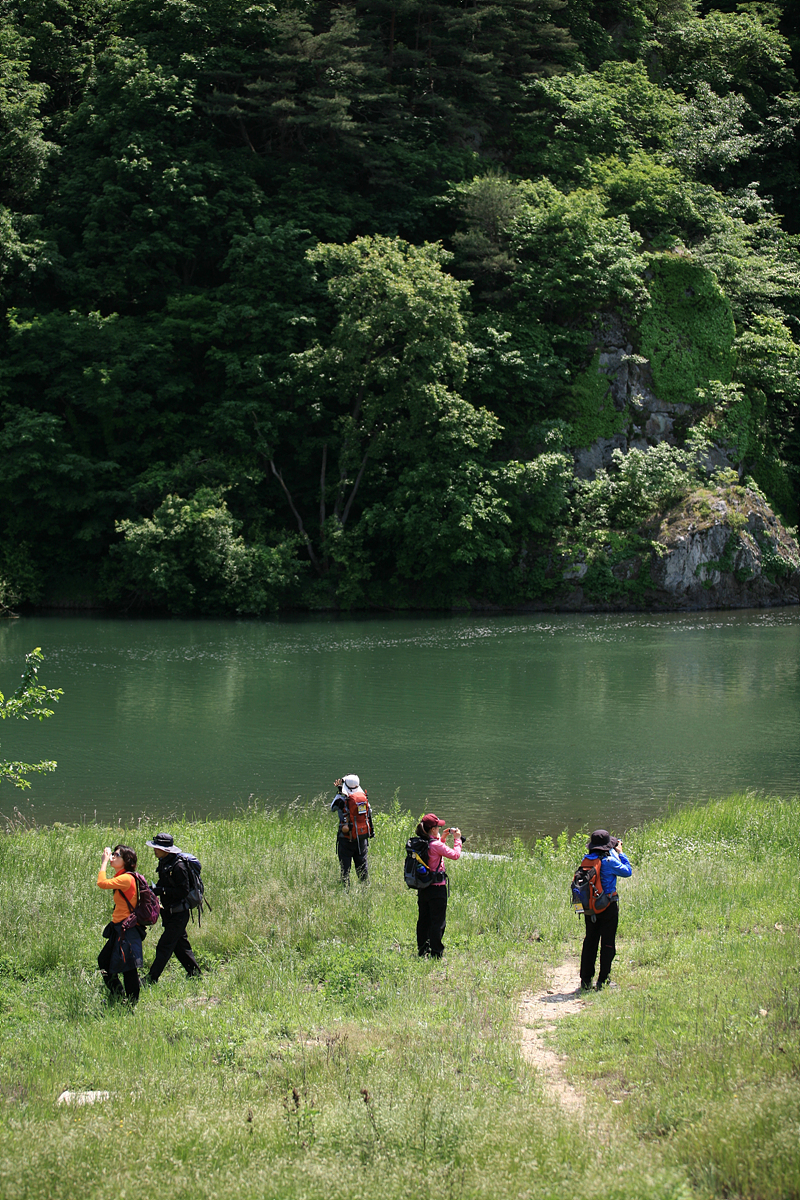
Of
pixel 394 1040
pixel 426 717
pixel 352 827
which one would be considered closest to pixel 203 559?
pixel 426 717

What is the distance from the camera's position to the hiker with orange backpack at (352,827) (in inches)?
396

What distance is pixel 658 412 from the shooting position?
39562 mm

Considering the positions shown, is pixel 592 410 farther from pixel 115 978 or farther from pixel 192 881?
pixel 115 978

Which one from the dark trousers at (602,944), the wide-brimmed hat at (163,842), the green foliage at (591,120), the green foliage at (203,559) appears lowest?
the dark trousers at (602,944)

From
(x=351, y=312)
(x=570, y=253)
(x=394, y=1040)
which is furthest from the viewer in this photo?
(x=570, y=253)

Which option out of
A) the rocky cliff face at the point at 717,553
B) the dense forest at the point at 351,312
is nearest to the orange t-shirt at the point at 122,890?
the dense forest at the point at 351,312

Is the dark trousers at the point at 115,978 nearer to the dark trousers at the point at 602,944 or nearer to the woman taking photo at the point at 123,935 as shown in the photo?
the woman taking photo at the point at 123,935

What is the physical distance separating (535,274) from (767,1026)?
35.6 meters

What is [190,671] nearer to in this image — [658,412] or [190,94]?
[658,412]

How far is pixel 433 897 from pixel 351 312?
29.3 meters

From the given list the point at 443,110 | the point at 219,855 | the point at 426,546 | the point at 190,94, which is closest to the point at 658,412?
the point at 426,546

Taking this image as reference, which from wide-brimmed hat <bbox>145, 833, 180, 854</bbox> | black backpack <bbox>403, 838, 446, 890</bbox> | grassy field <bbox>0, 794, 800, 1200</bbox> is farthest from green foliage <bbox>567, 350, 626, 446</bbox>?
wide-brimmed hat <bbox>145, 833, 180, 854</bbox>

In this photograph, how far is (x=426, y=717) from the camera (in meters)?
21.0

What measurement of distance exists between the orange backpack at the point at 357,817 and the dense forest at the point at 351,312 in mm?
24636
